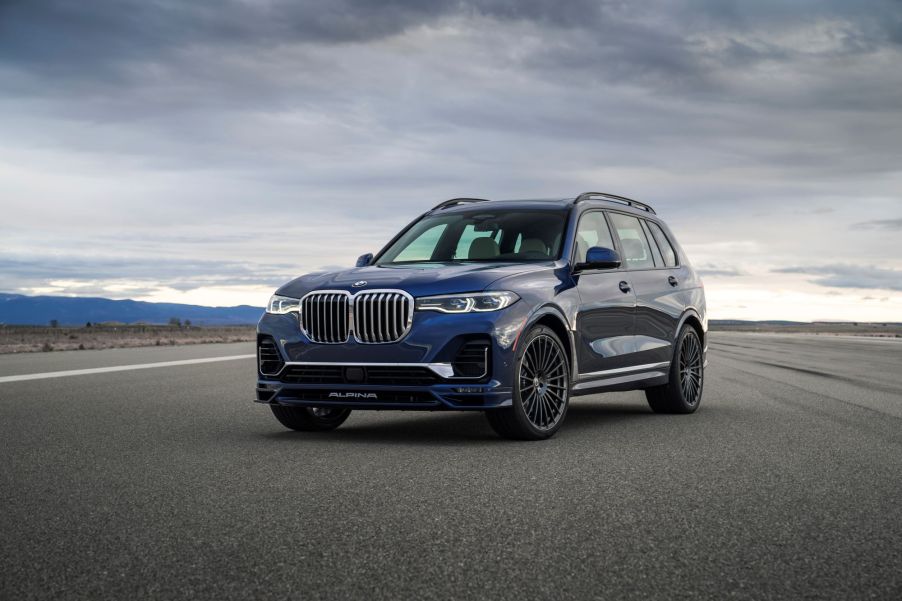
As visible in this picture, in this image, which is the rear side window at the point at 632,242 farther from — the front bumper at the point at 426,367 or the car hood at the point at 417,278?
the front bumper at the point at 426,367

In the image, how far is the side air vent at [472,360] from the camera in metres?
7.29

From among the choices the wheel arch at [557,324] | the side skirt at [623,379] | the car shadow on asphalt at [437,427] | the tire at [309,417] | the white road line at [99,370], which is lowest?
the car shadow on asphalt at [437,427]

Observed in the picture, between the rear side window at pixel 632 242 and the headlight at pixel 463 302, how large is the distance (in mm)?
2524

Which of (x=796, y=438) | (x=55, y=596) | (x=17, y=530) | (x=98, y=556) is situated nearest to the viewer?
(x=55, y=596)

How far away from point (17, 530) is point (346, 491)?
1.65 m

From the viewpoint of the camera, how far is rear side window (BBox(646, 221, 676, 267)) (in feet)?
34.8

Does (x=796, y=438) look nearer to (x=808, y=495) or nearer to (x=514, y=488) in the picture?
(x=808, y=495)

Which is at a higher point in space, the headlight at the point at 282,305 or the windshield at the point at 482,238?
the windshield at the point at 482,238

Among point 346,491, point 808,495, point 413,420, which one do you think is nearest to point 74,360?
point 413,420

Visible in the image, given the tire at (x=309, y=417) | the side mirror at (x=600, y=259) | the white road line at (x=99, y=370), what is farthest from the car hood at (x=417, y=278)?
the white road line at (x=99, y=370)

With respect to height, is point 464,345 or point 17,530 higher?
point 464,345

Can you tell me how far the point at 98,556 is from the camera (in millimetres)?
4109

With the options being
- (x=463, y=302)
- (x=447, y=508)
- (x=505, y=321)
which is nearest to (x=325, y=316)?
(x=463, y=302)

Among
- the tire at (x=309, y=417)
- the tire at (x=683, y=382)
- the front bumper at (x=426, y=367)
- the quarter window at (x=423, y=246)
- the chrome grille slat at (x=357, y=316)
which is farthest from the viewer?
the tire at (x=683, y=382)
